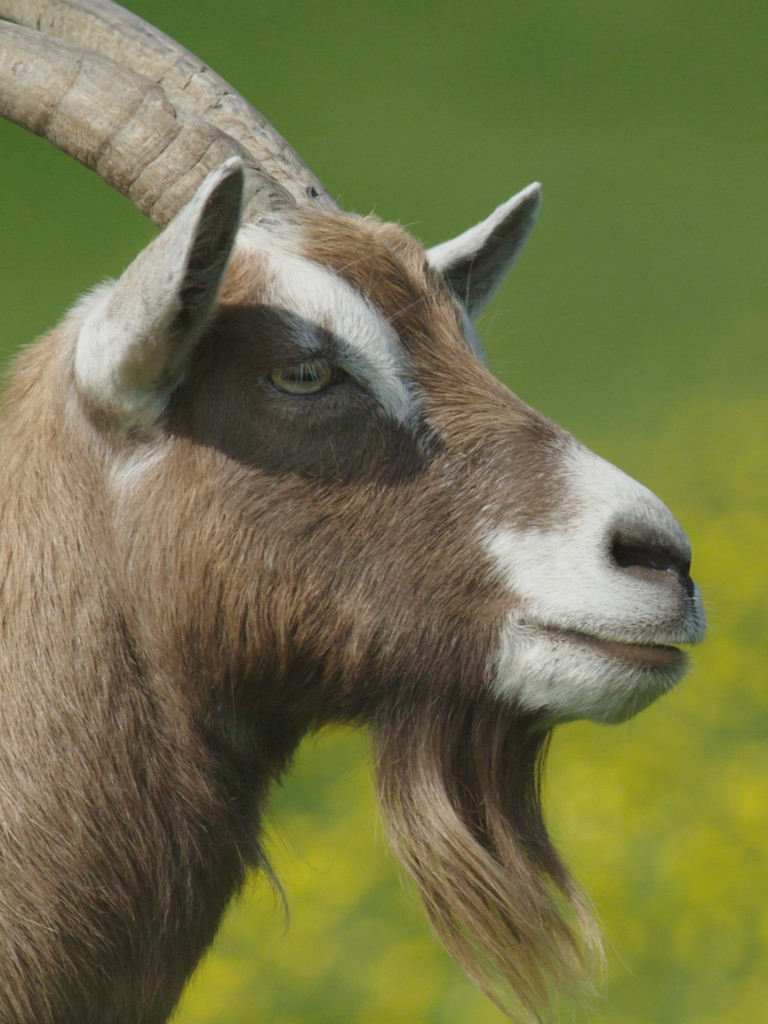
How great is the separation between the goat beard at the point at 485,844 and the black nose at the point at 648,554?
273 millimetres

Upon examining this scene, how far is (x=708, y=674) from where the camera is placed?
143 inches

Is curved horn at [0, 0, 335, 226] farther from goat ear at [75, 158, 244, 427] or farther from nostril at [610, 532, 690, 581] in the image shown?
nostril at [610, 532, 690, 581]

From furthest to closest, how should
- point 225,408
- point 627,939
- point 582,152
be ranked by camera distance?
point 582,152, point 627,939, point 225,408

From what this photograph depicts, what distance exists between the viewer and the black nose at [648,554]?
1.50 meters

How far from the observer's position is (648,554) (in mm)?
1536

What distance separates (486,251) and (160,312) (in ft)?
2.71

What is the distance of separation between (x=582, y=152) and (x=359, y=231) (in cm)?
236

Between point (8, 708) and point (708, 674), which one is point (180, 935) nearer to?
point (8, 708)

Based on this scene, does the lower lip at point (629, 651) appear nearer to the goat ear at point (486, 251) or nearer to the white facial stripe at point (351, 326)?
the white facial stripe at point (351, 326)

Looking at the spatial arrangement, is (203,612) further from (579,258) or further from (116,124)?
(579,258)

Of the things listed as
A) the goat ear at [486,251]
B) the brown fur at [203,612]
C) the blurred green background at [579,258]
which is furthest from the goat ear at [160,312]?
the blurred green background at [579,258]

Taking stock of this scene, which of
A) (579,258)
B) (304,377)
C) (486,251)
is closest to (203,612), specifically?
(304,377)

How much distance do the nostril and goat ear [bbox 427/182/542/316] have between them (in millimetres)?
673

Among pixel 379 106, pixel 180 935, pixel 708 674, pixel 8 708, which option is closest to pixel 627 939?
pixel 708 674
